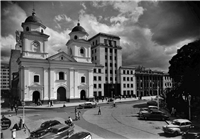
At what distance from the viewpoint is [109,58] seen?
49656mm

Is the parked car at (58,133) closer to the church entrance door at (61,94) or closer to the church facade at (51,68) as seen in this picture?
the church facade at (51,68)

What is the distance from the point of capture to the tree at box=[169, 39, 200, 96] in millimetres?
14384

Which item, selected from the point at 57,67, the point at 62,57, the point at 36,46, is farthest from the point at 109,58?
the point at 36,46

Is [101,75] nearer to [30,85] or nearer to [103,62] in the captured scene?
[103,62]

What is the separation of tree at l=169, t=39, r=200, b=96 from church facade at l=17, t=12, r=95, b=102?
73.3 ft

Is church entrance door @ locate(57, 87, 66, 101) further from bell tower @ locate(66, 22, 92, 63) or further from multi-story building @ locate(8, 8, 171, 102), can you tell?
bell tower @ locate(66, 22, 92, 63)

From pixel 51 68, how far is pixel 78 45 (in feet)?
28.7

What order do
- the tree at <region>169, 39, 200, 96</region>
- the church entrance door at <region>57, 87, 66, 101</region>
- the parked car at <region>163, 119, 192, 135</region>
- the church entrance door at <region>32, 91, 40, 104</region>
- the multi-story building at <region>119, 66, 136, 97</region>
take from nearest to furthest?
1. the parked car at <region>163, 119, 192, 135</region>
2. the tree at <region>169, 39, 200, 96</region>
3. the church entrance door at <region>32, 91, 40, 104</region>
4. the church entrance door at <region>57, 87, 66, 101</region>
5. the multi-story building at <region>119, 66, 136, 97</region>

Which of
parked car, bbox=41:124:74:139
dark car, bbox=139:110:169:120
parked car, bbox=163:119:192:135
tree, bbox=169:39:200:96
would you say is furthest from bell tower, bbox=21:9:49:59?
parked car, bbox=163:119:192:135

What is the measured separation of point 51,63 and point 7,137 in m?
22.9

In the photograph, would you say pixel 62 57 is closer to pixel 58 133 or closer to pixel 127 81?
pixel 58 133

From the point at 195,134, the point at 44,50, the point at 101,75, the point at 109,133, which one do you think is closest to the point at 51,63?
the point at 44,50

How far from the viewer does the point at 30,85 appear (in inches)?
1197

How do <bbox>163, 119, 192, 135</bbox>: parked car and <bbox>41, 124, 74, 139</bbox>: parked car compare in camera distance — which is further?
<bbox>163, 119, 192, 135</bbox>: parked car
